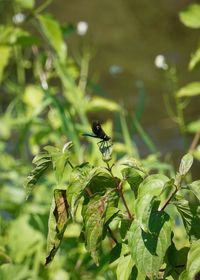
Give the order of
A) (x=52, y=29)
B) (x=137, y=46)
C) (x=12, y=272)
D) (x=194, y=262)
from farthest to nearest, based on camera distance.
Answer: (x=137, y=46) < (x=52, y=29) < (x=12, y=272) < (x=194, y=262)

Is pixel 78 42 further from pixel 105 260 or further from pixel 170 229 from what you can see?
pixel 170 229

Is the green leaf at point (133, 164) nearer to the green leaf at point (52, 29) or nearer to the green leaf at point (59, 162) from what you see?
the green leaf at point (59, 162)

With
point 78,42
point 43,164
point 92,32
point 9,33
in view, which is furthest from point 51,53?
point 92,32

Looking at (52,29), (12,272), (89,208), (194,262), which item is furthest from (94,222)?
(52,29)

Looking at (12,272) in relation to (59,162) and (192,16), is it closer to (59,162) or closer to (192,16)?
(59,162)

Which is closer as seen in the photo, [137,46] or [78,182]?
[78,182]

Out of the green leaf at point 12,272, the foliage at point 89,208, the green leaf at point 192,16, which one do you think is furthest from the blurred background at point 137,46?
the green leaf at point 12,272
